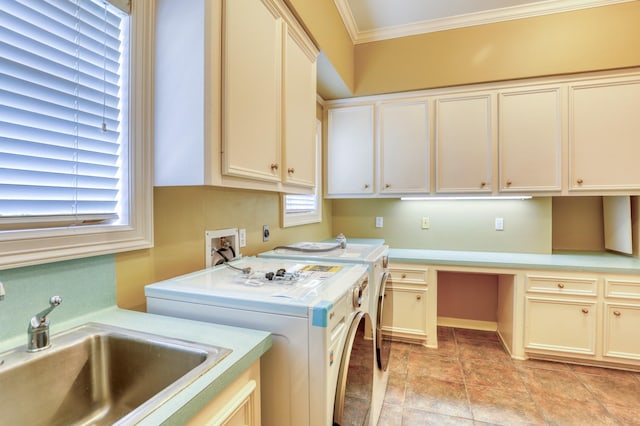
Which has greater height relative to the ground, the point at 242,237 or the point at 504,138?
the point at 504,138

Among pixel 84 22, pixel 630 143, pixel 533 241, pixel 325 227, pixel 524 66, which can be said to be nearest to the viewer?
pixel 84 22

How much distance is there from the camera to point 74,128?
1.01 metres

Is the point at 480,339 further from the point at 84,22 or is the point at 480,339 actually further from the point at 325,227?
the point at 84,22

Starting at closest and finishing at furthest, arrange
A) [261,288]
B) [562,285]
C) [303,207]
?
[261,288] < [562,285] < [303,207]

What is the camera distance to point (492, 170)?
265cm

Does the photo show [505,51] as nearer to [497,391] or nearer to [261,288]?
[497,391]

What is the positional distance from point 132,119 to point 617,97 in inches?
131

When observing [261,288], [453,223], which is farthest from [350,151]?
[261,288]

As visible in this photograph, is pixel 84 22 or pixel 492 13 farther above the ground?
pixel 492 13

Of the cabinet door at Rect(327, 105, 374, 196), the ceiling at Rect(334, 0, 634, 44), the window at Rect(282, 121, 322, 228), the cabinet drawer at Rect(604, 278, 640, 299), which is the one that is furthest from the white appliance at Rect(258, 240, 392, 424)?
the ceiling at Rect(334, 0, 634, 44)

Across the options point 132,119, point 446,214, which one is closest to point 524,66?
point 446,214

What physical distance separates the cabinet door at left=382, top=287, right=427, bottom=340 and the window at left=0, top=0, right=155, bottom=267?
6.94 feet

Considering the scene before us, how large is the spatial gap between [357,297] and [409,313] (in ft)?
5.33

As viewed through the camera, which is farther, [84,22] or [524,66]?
[524,66]
